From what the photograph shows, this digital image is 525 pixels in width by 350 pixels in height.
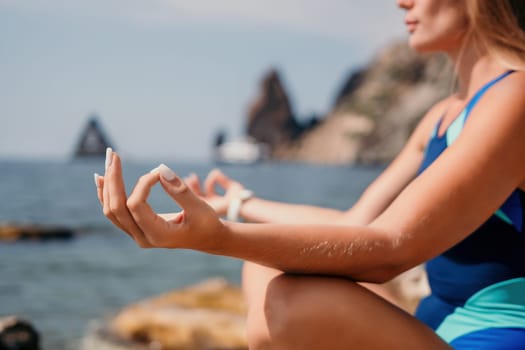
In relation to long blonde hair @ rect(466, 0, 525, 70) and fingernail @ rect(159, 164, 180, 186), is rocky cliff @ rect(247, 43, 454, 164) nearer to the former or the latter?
long blonde hair @ rect(466, 0, 525, 70)

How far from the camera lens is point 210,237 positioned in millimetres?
1390

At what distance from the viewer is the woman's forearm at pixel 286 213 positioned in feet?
7.65

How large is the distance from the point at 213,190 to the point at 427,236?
4.02ft

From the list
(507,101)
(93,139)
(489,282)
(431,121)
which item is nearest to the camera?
(507,101)

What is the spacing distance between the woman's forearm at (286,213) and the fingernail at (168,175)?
108cm

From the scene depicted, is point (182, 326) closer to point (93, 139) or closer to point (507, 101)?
point (507, 101)

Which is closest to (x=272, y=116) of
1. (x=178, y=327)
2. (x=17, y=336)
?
(x=178, y=327)

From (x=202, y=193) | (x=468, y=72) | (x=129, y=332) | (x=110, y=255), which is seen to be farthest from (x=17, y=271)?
(x=468, y=72)

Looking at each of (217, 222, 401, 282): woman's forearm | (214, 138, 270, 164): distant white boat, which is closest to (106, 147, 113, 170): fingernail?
(217, 222, 401, 282): woman's forearm

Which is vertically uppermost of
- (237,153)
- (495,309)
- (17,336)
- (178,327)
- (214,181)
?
(214,181)

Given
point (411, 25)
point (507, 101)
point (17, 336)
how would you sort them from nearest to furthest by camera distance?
point (507, 101)
point (411, 25)
point (17, 336)

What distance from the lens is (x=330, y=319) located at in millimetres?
1504

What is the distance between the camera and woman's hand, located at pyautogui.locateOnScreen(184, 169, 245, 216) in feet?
8.19

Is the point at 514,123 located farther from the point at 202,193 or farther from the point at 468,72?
the point at 202,193
